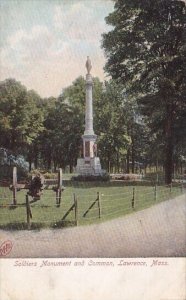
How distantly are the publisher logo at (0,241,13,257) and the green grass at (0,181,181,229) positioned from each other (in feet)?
0.38

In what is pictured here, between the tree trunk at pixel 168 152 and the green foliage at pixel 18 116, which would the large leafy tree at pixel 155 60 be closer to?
the tree trunk at pixel 168 152

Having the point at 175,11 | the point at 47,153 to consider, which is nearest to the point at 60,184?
the point at 47,153

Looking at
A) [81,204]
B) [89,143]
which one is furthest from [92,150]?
[81,204]

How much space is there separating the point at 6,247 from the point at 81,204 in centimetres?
65

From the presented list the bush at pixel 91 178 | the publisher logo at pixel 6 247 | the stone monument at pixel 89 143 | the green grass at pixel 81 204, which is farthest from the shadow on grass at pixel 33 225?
the bush at pixel 91 178

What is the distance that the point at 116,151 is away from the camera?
4.10 m

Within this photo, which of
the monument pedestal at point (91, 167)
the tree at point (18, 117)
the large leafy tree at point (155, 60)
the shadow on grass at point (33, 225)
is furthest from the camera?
the large leafy tree at point (155, 60)

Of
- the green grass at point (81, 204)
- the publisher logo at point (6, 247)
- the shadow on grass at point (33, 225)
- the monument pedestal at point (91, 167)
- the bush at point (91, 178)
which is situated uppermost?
the monument pedestal at point (91, 167)

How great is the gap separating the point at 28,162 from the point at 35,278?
0.92m

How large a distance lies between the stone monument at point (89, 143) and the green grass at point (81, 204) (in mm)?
135

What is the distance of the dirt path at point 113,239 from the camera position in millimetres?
3268

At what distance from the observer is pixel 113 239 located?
334cm

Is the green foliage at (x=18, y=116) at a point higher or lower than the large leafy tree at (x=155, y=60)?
lower

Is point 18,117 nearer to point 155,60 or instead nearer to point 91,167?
point 91,167
